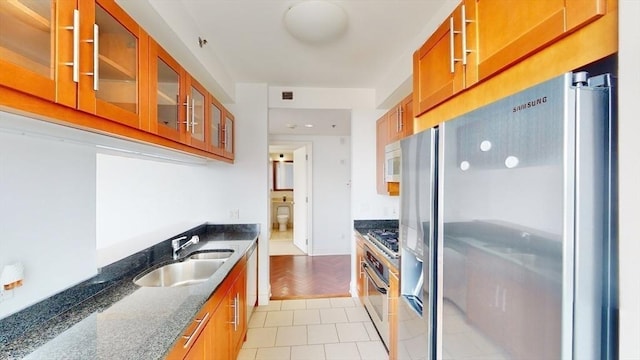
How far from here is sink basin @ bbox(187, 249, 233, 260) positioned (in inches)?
86.1

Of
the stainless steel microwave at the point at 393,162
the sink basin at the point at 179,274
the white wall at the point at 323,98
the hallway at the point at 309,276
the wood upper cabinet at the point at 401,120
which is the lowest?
the hallway at the point at 309,276

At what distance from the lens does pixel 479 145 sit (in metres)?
0.90

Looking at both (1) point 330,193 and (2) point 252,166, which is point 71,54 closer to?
(2) point 252,166

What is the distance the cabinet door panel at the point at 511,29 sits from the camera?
76 cm

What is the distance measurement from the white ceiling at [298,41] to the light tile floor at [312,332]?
238cm

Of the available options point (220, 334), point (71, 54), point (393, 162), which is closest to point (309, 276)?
point (393, 162)

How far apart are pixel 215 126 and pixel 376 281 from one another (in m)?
1.92

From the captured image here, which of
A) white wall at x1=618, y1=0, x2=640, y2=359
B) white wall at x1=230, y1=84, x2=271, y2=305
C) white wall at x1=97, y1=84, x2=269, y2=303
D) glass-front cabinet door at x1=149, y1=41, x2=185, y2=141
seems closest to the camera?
white wall at x1=618, y1=0, x2=640, y2=359

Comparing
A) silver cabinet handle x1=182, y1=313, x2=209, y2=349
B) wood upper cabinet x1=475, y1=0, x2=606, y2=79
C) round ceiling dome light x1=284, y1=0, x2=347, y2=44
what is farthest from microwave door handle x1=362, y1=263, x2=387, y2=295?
round ceiling dome light x1=284, y1=0, x2=347, y2=44

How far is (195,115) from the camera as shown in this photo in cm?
193

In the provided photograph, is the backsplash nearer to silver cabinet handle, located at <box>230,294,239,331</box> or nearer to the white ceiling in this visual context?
silver cabinet handle, located at <box>230,294,239,331</box>

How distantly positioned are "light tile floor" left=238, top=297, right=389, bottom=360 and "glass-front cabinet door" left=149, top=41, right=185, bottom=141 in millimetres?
1877

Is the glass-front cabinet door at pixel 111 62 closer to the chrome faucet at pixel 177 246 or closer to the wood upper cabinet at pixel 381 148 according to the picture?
the chrome faucet at pixel 177 246

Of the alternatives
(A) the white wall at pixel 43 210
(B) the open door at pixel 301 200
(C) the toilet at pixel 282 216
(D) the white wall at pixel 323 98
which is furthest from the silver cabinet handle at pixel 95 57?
(C) the toilet at pixel 282 216
